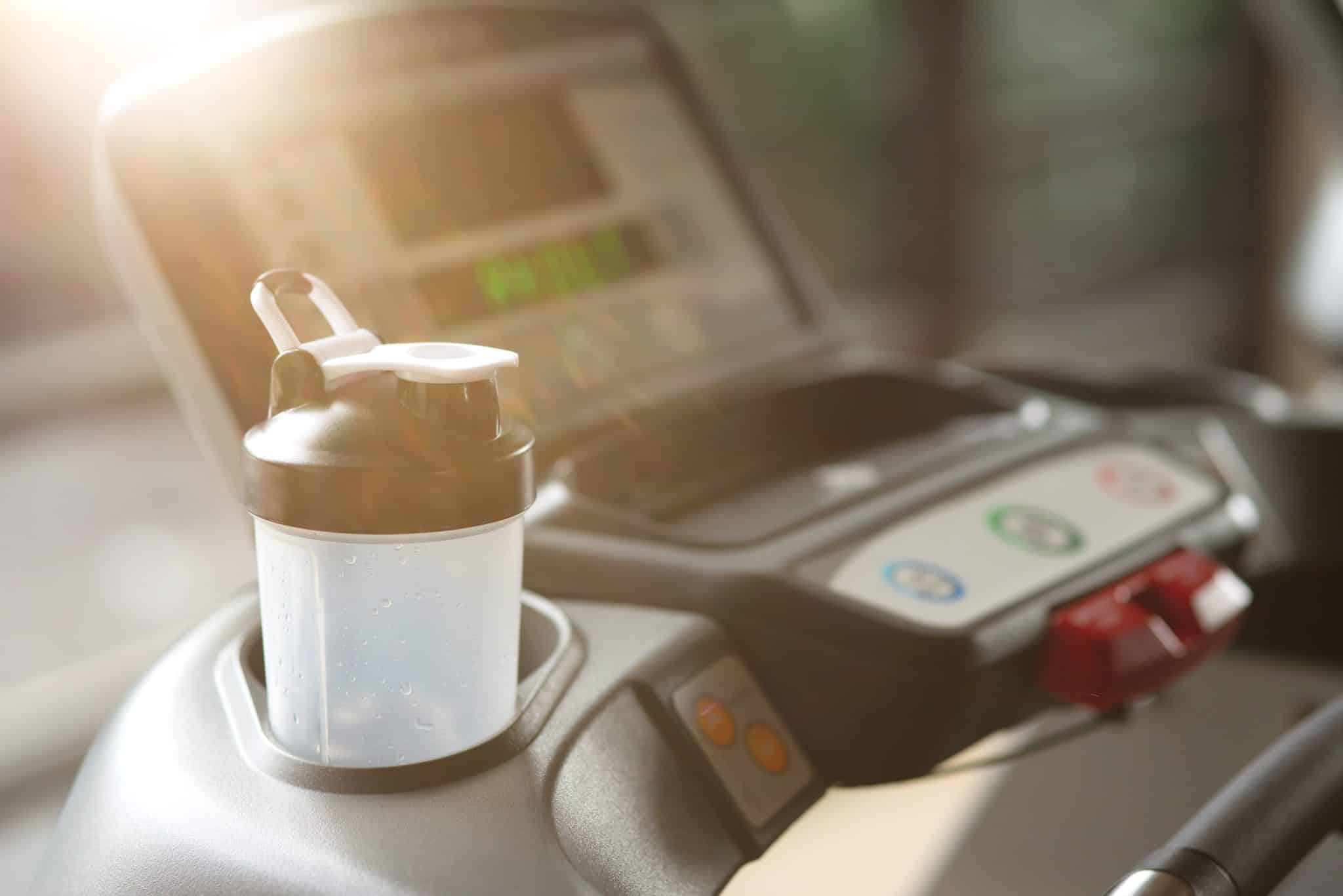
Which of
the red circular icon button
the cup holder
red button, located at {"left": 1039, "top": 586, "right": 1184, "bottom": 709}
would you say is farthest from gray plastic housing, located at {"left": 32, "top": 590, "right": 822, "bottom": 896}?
the red circular icon button

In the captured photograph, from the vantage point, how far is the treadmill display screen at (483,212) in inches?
24.2

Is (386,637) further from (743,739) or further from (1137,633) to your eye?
(1137,633)

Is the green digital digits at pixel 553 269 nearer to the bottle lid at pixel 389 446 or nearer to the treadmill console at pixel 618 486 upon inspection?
the treadmill console at pixel 618 486

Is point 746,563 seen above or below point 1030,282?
above

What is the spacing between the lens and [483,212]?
0.73m

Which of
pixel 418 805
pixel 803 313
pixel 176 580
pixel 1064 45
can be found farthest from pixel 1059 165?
pixel 418 805

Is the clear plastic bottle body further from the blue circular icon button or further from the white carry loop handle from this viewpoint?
the blue circular icon button

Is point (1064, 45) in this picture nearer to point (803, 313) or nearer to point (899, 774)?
point (803, 313)

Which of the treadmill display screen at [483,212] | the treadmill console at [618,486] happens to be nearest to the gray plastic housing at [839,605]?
the treadmill console at [618,486]

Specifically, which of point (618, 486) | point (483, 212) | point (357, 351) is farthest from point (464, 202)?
point (357, 351)

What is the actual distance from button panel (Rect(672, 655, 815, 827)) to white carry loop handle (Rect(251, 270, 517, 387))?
168 millimetres

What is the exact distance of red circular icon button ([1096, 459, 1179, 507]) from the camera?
2.12 feet

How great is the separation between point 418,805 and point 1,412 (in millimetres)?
2803

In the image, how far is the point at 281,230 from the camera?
640 millimetres
